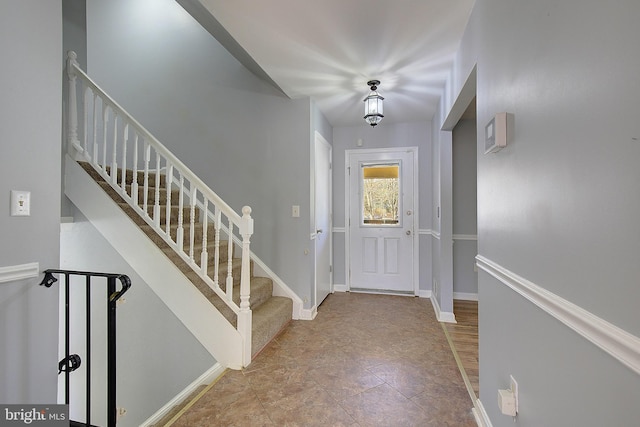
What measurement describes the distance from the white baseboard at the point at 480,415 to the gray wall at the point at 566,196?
0.39 feet

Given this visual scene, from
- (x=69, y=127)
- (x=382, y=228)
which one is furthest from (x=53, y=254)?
(x=382, y=228)

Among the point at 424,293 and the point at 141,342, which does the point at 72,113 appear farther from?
the point at 424,293

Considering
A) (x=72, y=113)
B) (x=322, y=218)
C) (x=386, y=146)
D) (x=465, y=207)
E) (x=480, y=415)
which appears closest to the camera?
(x=480, y=415)

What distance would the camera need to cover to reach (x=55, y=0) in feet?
4.60

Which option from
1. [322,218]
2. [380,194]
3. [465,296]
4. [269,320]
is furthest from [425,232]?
[269,320]

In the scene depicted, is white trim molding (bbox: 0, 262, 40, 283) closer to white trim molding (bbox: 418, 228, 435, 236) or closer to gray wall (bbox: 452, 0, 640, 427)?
gray wall (bbox: 452, 0, 640, 427)

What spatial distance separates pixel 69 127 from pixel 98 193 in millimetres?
681

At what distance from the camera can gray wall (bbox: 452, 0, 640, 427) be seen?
61 cm

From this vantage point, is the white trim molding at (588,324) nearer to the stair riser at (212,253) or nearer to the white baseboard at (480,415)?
the white baseboard at (480,415)

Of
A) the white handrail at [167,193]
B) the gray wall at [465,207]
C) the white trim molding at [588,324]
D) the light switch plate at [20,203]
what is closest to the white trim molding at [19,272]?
the light switch plate at [20,203]

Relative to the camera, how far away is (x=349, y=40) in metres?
2.06

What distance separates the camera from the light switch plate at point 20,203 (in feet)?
4.07

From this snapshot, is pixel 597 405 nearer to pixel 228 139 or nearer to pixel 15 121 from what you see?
pixel 15 121

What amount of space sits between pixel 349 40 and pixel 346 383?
2387 millimetres
